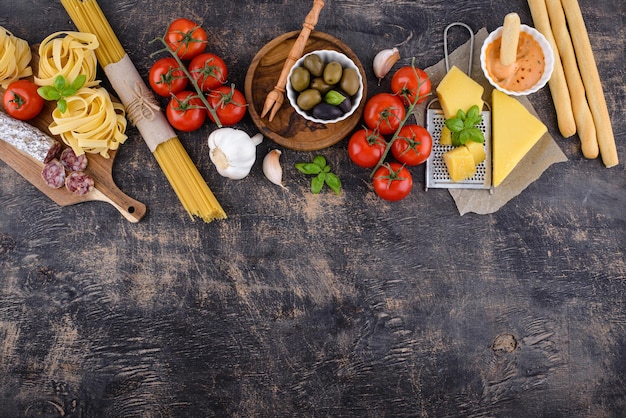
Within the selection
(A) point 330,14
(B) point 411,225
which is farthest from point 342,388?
(A) point 330,14

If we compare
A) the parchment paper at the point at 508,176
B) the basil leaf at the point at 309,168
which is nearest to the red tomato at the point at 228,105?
the basil leaf at the point at 309,168

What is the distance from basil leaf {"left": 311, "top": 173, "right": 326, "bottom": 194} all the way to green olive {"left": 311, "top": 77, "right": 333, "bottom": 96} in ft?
1.20

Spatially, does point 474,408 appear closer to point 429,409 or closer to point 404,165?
point 429,409

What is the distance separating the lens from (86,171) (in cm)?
226

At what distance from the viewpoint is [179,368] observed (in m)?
2.27

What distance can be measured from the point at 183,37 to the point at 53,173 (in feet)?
2.75

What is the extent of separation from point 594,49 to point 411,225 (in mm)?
1279

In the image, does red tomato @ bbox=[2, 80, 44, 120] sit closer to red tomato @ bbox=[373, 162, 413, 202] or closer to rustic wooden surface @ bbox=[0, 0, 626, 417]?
rustic wooden surface @ bbox=[0, 0, 626, 417]

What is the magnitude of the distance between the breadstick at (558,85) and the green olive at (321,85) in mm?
1104

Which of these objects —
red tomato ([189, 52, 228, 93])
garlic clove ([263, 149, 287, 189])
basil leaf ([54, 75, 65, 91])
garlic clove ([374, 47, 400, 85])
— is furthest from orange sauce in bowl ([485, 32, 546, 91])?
basil leaf ([54, 75, 65, 91])

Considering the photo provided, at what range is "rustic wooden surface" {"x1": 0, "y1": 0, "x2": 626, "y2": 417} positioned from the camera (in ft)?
7.47

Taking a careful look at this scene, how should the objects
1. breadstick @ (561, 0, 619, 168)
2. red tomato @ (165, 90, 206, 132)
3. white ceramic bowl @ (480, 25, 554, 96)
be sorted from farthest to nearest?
breadstick @ (561, 0, 619, 168) → white ceramic bowl @ (480, 25, 554, 96) → red tomato @ (165, 90, 206, 132)

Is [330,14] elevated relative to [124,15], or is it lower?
lower

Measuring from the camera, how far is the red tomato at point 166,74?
214 cm
